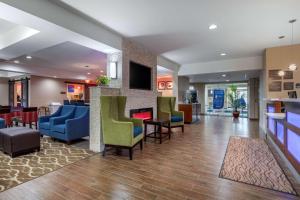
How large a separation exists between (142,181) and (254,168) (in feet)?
6.59

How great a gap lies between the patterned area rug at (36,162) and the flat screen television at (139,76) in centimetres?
231

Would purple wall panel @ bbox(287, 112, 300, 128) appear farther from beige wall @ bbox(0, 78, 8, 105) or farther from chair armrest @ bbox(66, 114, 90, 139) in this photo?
beige wall @ bbox(0, 78, 8, 105)

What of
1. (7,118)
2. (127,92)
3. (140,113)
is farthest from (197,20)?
(7,118)

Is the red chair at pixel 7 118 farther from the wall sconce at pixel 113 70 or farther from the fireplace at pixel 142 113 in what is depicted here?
the fireplace at pixel 142 113

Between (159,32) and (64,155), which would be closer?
(64,155)

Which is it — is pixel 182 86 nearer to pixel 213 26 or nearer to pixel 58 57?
Result: pixel 213 26

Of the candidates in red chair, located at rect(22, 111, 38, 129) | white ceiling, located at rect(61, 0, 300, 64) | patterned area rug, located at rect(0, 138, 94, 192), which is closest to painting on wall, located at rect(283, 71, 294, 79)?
white ceiling, located at rect(61, 0, 300, 64)

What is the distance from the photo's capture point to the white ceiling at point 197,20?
3021 millimetres

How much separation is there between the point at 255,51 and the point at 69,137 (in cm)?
678

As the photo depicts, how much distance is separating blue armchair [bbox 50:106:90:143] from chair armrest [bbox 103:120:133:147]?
1258mm

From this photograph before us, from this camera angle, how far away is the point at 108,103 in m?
3.69

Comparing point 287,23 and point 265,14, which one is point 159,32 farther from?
point 287,23

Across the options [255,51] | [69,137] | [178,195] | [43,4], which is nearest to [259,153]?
[178,195]

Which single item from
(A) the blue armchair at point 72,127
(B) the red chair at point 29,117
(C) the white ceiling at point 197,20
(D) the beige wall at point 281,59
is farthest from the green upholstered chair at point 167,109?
(B) the red chair at point 29,117
